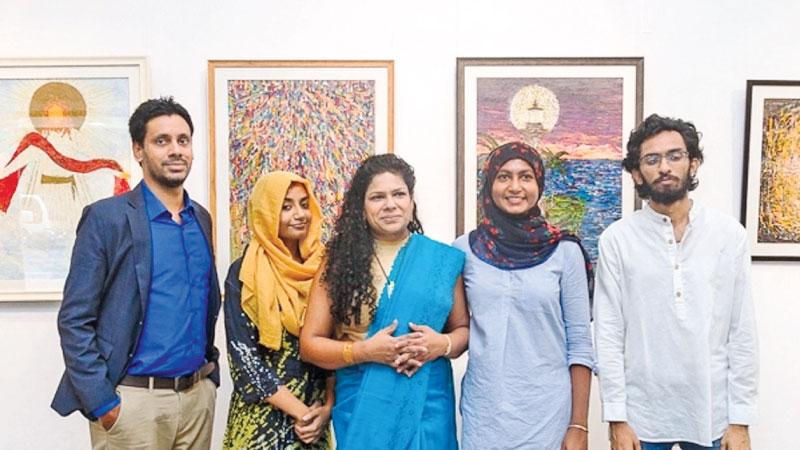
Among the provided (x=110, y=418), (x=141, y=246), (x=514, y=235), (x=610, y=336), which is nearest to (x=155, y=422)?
(x=110, y=418)

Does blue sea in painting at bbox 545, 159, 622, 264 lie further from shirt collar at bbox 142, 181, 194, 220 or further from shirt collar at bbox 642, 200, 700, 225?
shirt collar at bbox 142, 181, 194, 220

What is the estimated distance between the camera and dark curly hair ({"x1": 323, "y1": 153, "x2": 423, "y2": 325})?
1579mm

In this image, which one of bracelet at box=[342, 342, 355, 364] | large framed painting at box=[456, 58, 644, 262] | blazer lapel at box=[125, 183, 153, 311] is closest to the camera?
bracelet at box=[342, 342, 355, 364]

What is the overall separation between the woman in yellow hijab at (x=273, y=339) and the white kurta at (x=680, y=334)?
0.80m

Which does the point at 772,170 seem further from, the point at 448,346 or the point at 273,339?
the point at 273,339

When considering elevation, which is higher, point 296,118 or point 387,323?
point 296,118

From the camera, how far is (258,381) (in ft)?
5.32

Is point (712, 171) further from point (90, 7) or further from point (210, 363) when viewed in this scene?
point (90, 7)

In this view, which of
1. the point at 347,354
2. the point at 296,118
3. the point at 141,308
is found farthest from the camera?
the point at 296,118

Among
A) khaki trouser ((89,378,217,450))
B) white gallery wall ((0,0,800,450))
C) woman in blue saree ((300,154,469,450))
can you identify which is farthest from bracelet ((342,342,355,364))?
white gallery wall ((0,0,800,450))

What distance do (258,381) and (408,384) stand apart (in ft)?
1.32

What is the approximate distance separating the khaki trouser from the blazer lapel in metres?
0.26

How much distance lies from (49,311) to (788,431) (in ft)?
→ 9.37

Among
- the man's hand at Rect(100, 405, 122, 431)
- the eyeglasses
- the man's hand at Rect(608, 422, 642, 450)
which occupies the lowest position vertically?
the man's hand at Rect(608, 422, 642, 450)
